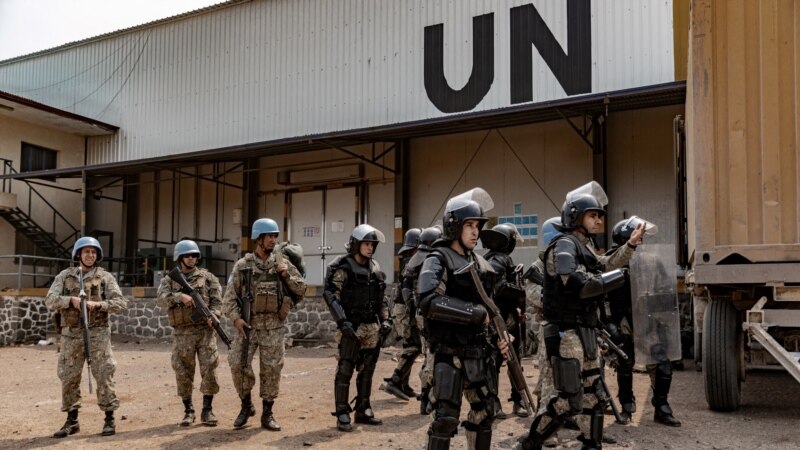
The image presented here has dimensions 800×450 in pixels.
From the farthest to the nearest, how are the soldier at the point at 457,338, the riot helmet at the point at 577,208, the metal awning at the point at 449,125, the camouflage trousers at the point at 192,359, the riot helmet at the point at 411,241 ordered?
the metal awning at the point at 449,125
the riot helmet at the point at 411,241
the camouflage trousers at the point at 192,359
the riot helmet at the point at 577,208
the soldier at the point at 457,338

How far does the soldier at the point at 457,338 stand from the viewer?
459 centimetres

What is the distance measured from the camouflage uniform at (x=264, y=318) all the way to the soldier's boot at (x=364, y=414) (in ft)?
2.82

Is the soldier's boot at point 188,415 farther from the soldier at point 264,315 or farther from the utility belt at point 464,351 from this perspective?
the utility belt at point 464,351

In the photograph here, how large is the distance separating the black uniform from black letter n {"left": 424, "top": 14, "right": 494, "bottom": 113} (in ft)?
36.2

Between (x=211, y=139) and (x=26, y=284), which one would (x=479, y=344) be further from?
(x=26, y=284)

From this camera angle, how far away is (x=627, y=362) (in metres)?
6.96

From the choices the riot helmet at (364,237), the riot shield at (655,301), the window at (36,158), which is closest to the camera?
the riot shield at (655,301)

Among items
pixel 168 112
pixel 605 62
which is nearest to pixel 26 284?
pixel 168 112

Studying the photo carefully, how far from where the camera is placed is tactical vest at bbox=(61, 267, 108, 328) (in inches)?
269

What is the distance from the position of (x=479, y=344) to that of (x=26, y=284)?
18623 millimetres

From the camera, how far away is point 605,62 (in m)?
14.0

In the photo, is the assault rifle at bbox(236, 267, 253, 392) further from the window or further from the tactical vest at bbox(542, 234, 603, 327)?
the window

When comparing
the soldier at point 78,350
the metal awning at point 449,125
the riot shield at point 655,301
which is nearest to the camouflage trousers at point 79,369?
the soldier at point 78,350

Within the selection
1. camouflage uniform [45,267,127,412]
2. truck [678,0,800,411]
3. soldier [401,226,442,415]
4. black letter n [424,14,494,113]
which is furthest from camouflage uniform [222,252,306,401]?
black letter n [424,14,494,113]
